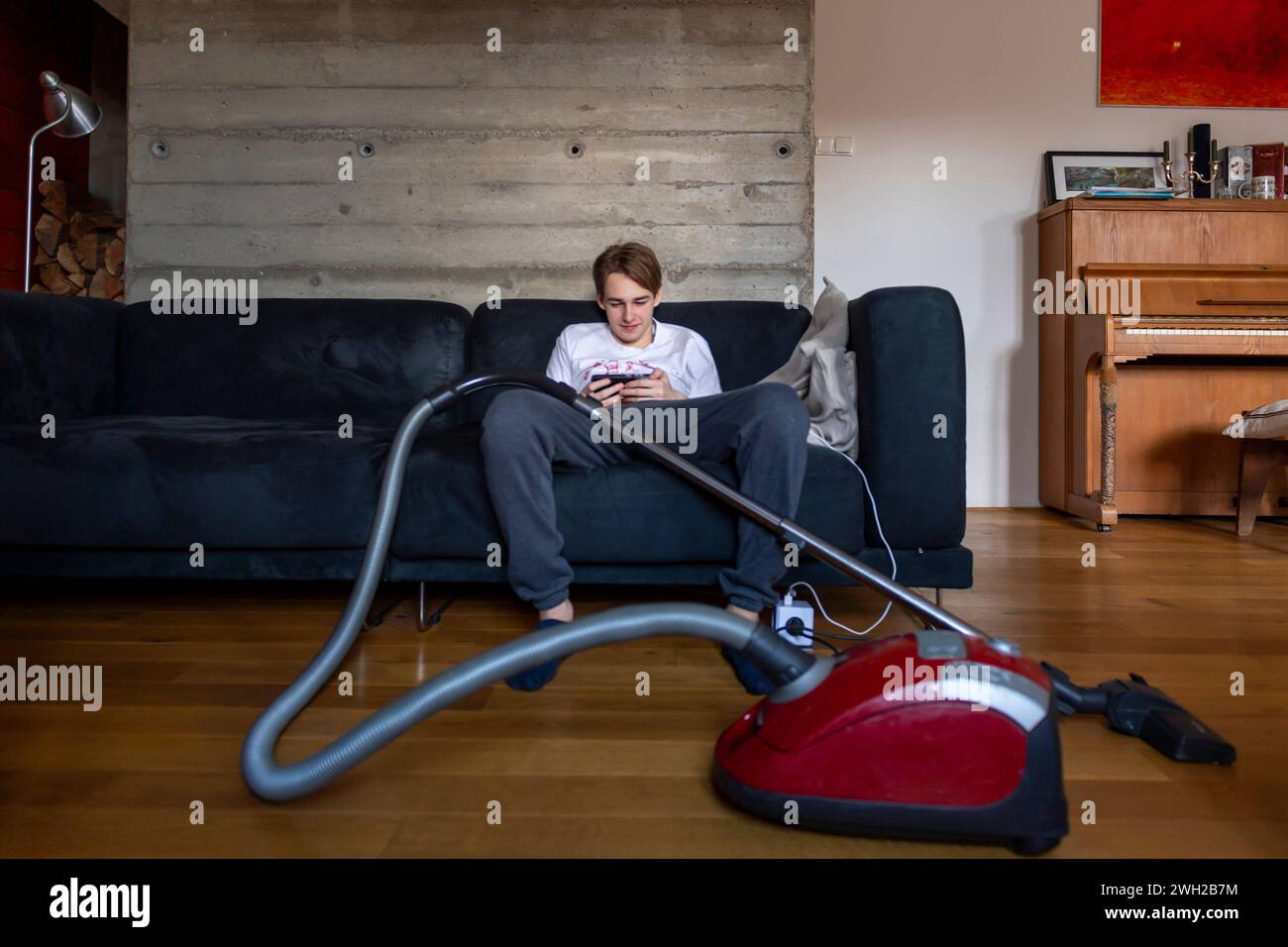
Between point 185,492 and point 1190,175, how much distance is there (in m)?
3.94

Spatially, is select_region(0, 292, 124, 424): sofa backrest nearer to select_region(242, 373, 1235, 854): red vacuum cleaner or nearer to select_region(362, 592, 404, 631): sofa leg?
select_region(362, 592, 404, 631): sofa leg

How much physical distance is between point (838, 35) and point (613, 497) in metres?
3.09

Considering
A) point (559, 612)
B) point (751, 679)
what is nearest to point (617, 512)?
point (559, 612)

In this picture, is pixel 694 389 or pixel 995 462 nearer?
pixel 694 389

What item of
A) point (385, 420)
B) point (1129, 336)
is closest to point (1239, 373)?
point (1129, 336)

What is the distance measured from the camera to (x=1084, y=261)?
354 centimetres

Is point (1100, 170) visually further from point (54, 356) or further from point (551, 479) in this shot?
point (54, 356)

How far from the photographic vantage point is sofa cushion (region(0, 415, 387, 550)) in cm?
178

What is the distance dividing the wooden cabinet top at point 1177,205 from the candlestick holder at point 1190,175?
228 mm

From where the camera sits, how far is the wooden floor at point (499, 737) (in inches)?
36.7
